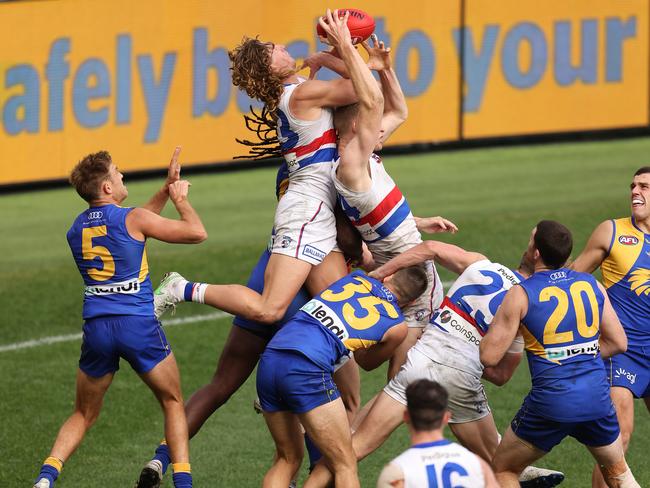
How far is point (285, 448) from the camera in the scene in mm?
8391

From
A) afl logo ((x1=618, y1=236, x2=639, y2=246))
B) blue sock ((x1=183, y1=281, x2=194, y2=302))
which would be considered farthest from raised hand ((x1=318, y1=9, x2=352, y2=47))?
afl logo ((x1=618, y1=236, x2=639, y2=246))

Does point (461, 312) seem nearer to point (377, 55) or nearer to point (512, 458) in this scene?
→ point (512, 458)

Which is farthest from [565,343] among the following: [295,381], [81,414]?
[81,414]

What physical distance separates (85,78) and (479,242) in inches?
245

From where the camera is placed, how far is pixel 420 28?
20328 millimetres

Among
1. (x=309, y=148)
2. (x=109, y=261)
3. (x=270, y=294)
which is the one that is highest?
(x=309, y=148)

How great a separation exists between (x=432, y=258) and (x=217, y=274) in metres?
6.21

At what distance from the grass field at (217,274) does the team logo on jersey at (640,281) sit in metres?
1.44

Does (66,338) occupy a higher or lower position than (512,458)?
lower

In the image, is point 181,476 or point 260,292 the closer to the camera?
point 181,476

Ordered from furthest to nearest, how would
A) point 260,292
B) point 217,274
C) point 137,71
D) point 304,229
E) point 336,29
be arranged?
point 137,71, point 217,274, point 260,292, point 304,229, point 336,29

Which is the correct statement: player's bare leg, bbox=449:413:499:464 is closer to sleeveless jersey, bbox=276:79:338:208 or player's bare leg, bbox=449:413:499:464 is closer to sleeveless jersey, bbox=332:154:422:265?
sleeveless jersey, bbox=332:154:422:265

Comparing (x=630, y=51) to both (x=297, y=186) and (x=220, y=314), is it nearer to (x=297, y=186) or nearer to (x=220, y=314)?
(x=220, y=314)

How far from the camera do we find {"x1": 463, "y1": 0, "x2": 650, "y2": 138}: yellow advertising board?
20797mm
